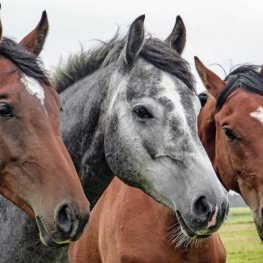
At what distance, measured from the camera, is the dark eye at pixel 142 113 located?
18.1 feet

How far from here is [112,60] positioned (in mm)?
A: 6109

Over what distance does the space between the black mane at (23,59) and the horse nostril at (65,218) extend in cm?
114

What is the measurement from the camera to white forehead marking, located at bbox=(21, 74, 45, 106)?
15.6ft

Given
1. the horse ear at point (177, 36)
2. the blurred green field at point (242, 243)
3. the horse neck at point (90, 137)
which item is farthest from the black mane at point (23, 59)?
the blurred green field at point (242, 243)

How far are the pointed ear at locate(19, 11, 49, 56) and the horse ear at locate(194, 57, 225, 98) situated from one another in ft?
7.99

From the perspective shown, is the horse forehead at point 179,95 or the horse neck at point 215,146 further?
the horse neck at point 215,146

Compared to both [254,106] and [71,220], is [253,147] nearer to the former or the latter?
[254,106]

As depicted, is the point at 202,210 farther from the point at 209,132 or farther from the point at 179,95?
the point at 209,132

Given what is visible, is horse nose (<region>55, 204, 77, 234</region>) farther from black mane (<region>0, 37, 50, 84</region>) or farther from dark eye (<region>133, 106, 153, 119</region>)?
dark eye (<region>133, 106, 153, 119</region>)

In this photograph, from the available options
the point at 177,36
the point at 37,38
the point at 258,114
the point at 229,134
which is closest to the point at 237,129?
the point at 229,134

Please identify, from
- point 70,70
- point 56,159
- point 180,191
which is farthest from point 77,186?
point 70,70

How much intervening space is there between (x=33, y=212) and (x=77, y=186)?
41cm

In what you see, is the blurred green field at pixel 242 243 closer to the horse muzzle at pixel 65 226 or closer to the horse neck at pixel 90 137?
the horse neck at pixel 90 137

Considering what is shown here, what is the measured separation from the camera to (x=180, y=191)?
17.1 ft
